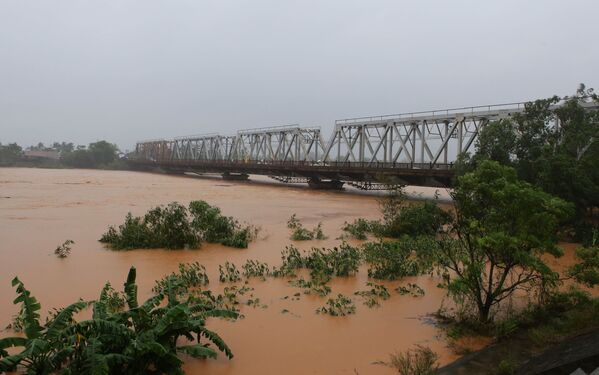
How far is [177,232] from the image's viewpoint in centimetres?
1298

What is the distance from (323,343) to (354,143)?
3945 centimetres

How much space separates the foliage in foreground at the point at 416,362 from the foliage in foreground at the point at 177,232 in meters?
7.83

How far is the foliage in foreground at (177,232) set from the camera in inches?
501

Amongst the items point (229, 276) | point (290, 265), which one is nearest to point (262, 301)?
point (229, 276)

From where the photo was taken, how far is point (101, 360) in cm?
415

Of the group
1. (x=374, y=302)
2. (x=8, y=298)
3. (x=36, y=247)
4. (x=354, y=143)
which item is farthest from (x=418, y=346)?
(x=354, y=143)

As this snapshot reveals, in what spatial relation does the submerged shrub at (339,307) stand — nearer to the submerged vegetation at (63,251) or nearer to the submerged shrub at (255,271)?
the submerged shrub at (255,271)

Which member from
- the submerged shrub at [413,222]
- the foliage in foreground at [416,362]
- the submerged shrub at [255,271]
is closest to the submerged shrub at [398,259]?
the submerged shrub at [255,271]

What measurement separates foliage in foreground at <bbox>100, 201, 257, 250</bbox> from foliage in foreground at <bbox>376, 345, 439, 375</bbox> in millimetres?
7829

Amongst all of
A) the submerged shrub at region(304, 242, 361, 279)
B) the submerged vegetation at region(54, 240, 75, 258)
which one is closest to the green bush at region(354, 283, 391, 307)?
the submerged shrub at region(304, 242, 361, 279)

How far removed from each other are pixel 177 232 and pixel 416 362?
9081 mm

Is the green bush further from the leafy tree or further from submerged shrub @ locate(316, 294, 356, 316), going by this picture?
the leafy tree

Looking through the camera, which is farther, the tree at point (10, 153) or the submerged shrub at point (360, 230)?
the tree at point (10, 153)

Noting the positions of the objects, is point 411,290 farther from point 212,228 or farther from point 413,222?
point 413,222
